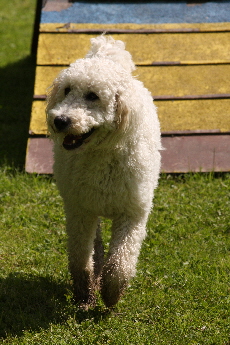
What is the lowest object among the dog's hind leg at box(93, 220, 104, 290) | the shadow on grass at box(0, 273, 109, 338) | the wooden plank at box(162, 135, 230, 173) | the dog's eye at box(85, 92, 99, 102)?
the shadow on grass at box(0, 273, 109, 338)

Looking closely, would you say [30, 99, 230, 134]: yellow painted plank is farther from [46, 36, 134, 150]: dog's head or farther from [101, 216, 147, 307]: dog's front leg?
[46, 36, 134, 150]: dog's head

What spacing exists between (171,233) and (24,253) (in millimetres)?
1470

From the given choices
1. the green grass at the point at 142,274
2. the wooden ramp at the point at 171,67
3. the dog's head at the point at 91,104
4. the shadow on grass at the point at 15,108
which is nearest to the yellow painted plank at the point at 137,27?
the wooden ramp at the point at 171,67

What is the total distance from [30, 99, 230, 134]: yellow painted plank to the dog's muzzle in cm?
309

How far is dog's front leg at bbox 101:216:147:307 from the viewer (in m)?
4.19

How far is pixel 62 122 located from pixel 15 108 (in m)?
5.82

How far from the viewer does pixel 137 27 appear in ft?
26.0

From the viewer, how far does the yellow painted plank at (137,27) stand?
7.81 m

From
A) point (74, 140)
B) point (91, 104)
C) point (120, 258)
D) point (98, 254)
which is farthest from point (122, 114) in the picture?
point (98, 254)

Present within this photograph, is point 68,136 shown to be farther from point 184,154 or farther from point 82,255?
point 184,154

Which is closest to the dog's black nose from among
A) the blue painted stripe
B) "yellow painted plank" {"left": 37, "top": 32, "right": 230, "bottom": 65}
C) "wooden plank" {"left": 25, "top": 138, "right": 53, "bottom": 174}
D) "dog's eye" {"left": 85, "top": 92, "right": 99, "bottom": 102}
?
"dog's eye" {"left": 85, "top": 92, "right": 99, "bottom": 102}

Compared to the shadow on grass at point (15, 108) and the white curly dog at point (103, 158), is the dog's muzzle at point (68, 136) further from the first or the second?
the shadow on grass at point (15, 108)

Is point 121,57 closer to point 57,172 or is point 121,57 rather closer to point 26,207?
point 57,172

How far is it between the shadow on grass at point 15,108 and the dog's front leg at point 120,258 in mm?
3106
